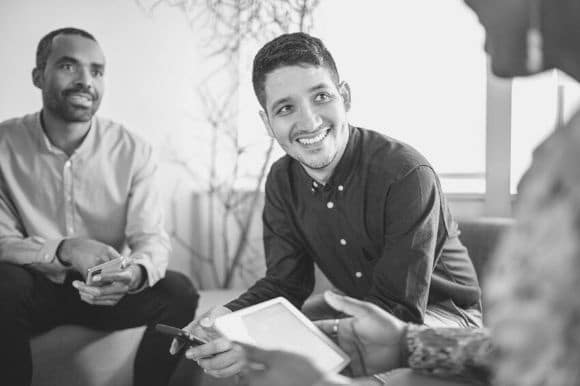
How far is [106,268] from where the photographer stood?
1841mm

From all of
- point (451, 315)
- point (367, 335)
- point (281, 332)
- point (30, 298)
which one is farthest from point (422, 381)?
point (30, 298)

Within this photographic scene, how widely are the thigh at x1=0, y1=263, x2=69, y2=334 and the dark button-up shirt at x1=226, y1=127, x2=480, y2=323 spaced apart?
2.30ft

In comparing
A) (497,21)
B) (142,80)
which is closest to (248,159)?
(142,80)

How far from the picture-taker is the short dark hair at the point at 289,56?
1.60 metres

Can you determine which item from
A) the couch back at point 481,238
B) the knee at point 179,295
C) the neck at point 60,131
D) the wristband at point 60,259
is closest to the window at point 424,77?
Result: the couch back at point 481,238

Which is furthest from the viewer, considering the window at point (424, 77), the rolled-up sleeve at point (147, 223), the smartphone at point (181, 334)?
the window at point (424, 77)

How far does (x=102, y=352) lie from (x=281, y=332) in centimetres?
119

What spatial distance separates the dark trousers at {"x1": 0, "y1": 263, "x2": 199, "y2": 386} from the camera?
1811 mm

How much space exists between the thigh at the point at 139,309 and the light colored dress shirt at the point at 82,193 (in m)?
0.06

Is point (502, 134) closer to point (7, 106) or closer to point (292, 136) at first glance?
point (292, 136)

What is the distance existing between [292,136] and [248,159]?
76.5 inches

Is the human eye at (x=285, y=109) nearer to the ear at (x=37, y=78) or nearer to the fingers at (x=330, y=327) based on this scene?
the fingers at (x=330, y=327)

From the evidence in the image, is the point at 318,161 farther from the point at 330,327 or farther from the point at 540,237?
the point at 540,237

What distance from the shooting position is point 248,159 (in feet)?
11.6
